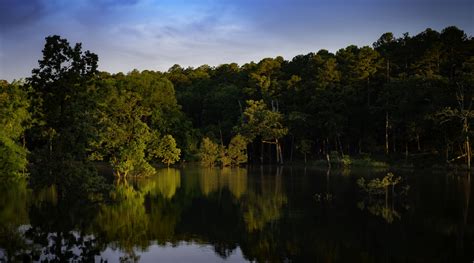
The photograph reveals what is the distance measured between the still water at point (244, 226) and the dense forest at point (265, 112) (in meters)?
3.64

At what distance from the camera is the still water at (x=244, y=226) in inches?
641

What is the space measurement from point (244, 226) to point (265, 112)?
1843 inches

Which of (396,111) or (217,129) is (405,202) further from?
(217,129)

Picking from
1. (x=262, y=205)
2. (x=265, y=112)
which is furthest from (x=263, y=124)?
(x=262, y=205)

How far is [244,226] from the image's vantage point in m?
21.2

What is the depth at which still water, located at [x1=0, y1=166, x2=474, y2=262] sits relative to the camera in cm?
1628

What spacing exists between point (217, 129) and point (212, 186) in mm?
39872

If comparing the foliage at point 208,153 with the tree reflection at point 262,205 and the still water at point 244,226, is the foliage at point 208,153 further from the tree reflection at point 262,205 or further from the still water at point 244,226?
the still water at point 244,226

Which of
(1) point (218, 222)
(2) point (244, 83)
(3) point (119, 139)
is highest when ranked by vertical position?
(2) point (244, 83)

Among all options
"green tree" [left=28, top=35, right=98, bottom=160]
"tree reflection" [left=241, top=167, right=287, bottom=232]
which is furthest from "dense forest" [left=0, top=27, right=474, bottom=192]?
"tree reflection" [left=241, top=167, right=287, bottom=232]

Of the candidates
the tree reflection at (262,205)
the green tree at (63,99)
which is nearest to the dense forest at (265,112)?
the green tree at (63,99)

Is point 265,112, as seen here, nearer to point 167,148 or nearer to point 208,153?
point 208,153

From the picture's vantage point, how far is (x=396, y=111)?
189ft

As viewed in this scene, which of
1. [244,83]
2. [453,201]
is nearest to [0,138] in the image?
[453,201]
